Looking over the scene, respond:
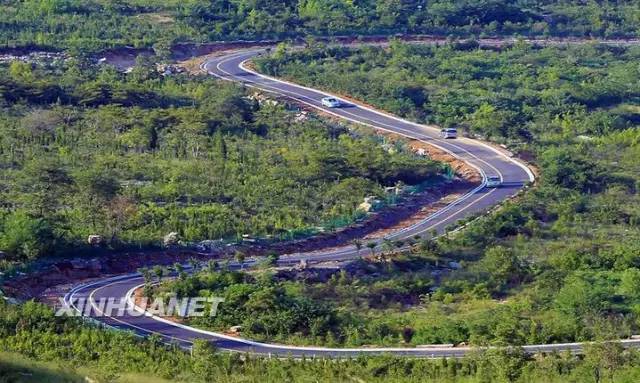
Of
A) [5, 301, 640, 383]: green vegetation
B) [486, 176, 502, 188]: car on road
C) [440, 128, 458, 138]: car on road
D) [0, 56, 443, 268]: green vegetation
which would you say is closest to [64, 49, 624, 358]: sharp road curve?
[486, 176, 502, 188]: car on road

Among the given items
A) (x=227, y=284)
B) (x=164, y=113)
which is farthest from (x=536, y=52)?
(x=227, y=284)

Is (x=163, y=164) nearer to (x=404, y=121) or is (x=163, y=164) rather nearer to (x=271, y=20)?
(x=404, y=121)

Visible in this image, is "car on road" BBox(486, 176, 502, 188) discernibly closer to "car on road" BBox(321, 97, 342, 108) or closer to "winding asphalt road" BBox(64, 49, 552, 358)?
"winding asphalt road" BBox(64, 49, 552, 358)

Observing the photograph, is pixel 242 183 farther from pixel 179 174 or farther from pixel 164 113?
pixel 164 113

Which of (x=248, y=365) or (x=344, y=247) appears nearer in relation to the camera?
(x=248, y=365)

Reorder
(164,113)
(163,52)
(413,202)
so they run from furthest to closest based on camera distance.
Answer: (163,52)
(164,113)
(413,202)

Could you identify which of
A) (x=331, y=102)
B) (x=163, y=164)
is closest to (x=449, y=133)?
(x=331, y=102)

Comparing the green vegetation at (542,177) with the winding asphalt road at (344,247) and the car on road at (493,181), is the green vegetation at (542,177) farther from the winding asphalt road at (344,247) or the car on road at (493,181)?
the car on road at (493,181)
